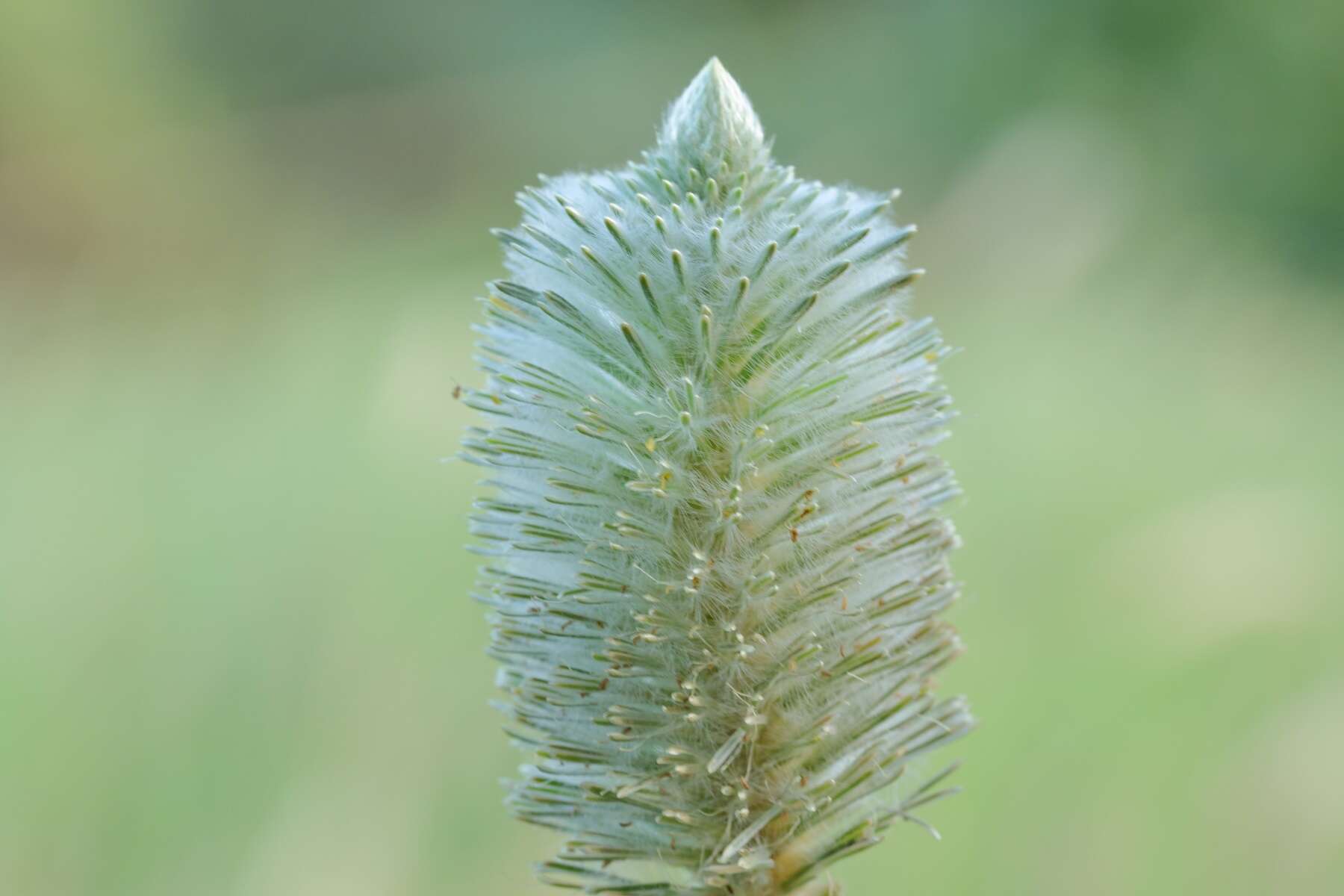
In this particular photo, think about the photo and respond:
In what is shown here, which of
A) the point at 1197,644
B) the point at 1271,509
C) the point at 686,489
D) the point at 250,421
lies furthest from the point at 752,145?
the point at 250,421

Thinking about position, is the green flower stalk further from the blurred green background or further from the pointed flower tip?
the blurred green background

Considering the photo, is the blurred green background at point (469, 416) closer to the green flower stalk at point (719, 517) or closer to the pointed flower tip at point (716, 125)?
the green flower stalk at point (719, 517)

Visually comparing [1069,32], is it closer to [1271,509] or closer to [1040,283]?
[1040,283]

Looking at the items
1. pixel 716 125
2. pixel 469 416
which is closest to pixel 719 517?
pixel 716 125

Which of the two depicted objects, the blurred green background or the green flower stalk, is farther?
the blurred green background

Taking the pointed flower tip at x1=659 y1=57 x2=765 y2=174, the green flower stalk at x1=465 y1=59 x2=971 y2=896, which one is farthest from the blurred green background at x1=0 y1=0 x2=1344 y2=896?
the pointed flower tip at x1=659 y1=57 x2=765 y2=174

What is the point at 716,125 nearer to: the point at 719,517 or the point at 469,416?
the point at 719,517

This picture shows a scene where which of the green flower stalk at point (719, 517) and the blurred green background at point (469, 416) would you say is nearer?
the green flower stalk at point (719, 517)

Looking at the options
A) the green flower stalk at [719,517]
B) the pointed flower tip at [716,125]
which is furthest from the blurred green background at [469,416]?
the pointed flower tip at [716,125]
